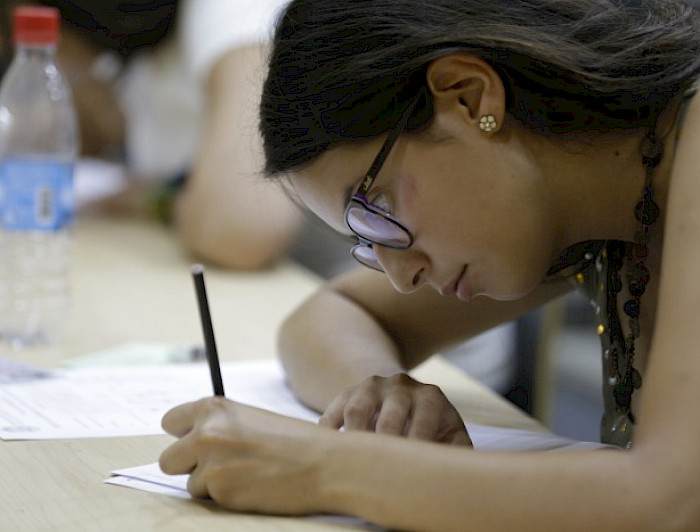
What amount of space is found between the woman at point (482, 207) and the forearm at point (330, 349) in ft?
0.49

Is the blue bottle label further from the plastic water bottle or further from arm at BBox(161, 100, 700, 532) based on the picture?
arm at BBox(161, 100, 700, 532)

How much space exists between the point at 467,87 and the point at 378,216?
14 centimetres

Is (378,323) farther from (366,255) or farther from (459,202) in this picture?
(459,202)

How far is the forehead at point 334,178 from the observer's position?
105 centimetres

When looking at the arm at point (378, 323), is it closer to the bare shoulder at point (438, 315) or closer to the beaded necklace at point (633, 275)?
the bare shoulder at point (438, 315)

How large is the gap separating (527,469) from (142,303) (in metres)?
1.06

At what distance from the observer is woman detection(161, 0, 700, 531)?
861 mm

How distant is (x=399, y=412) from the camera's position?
41.3 inches

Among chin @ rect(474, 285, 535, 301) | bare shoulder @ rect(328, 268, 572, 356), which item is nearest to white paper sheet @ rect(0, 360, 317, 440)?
bare shoulder @ rect(328, 268, 572, 356)

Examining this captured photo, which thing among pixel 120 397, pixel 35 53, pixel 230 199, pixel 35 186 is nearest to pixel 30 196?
pixel 35 186

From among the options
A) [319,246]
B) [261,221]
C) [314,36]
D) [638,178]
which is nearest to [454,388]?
[638,178]

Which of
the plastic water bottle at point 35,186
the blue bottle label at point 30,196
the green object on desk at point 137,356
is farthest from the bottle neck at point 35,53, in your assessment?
the green object on desk at point 137,356

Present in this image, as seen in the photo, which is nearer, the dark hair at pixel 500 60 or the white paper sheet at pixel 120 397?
the dark hair at pixel 500 60

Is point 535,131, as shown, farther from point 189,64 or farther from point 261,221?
point 189,64
